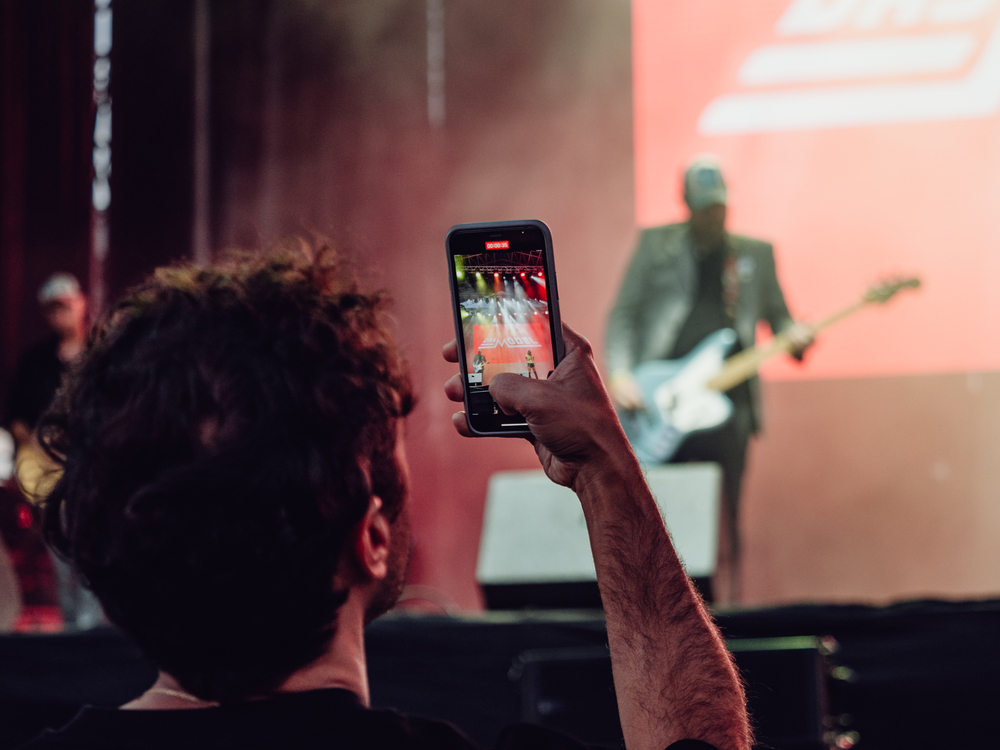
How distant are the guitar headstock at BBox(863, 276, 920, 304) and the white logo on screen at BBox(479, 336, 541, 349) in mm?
3090

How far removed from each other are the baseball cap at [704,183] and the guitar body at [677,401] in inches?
20.3

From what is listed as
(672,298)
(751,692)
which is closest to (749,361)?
(672,298)

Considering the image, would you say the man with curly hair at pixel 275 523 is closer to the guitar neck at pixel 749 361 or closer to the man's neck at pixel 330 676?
the man's neck at pixel 330 676

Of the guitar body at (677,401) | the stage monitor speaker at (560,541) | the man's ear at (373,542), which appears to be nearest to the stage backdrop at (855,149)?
the guitar body at (677,401)

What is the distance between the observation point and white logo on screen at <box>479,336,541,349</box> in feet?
2.62

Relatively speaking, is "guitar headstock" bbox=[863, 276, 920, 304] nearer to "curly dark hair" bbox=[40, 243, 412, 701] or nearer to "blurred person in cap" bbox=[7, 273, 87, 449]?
"blurred person in cap" bbox=[7, 273, 87, 449]

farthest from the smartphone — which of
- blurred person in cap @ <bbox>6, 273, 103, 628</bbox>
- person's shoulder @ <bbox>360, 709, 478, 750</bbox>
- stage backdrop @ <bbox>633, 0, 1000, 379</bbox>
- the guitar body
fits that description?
stage backdrop @ <bbox>633, 0, 1000, 379</bbox>

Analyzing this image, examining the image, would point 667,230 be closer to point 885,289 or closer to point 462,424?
point 885,289

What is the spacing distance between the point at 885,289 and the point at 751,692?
2.52m

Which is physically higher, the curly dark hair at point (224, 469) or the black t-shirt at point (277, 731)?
the curly dark hair at point (224, 469)

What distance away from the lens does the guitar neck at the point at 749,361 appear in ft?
11.6

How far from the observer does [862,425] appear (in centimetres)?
418

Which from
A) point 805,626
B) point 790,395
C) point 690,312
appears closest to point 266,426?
point 805,626

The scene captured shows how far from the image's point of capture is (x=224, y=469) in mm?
640
